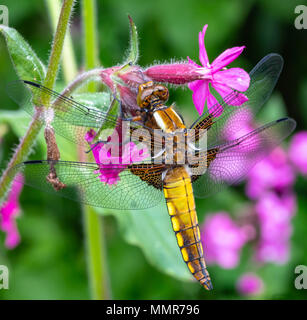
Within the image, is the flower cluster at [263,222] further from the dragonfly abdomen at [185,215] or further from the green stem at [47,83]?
the green stem at [47,83]

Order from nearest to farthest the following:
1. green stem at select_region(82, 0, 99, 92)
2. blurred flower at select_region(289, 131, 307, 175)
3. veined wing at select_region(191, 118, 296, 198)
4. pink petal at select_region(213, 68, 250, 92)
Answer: pink petal at select_region(213, 68, 250, 92)
veined wing at select_region(191, 118, 296, 198)
green stem at select_region(82, 0, 99, 92)
blurred flower at select_region(289, 131, 307, 175)

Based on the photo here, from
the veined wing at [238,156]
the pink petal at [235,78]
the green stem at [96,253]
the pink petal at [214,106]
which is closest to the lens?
the pink petal at [235,78]

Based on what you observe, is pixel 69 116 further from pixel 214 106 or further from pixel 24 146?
pixel 214 106

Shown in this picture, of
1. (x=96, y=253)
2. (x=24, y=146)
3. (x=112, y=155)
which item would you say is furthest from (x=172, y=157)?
(x=96, y=253)

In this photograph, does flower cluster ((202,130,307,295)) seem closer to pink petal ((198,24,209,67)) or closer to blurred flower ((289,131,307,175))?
blurred flower ((289,131,307,175))

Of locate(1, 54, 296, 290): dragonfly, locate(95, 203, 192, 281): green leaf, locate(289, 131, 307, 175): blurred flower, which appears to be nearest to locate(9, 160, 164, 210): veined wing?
locate(1, 54, 296, 290): dragonfly

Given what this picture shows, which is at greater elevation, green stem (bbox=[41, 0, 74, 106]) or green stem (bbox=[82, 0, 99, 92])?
green stem (bbox=[82, 0, 99, 92])

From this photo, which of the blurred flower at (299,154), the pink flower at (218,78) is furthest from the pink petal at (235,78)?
the blurred flower at (299,154)
